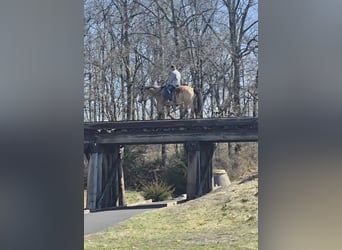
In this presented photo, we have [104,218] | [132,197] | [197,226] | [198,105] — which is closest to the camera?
[197,226]

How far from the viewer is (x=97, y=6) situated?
5066 millimetres

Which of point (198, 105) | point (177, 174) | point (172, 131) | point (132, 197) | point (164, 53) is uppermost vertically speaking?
point (164, 53)

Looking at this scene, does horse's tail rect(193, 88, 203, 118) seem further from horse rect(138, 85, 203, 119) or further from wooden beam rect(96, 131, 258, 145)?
wooden beam rect(96, 131, 258, 145)

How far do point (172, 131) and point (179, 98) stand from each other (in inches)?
13.9

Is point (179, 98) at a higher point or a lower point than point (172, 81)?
lower

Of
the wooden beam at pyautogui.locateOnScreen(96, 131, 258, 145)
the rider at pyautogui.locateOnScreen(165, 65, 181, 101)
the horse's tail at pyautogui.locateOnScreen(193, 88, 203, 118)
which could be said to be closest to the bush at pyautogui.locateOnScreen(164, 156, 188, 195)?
the wooden beam at pyautogui.locateOnScreen(96, 131, 258, 145)

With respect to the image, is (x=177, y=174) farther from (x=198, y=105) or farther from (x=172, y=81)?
(x=172, y=81)

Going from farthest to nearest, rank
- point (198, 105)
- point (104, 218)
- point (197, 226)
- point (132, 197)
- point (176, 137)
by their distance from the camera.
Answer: point (132, 197), point (198, 105), point (176, 137), point (104, 218), point (197, 226)

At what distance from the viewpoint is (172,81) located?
196 inches

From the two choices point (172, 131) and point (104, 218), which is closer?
point (104, 218)

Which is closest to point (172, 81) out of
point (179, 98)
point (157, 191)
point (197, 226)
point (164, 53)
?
point (179, 98)

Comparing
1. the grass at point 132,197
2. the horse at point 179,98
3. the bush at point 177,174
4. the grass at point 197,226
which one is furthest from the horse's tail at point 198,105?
the grass at point 132,197
